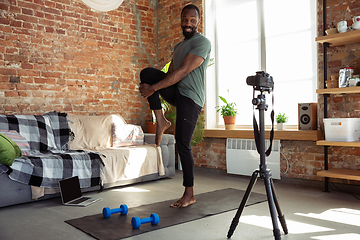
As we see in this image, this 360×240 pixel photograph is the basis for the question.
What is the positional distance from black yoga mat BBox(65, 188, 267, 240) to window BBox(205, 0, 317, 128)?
165 cm

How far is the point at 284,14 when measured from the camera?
436 cm

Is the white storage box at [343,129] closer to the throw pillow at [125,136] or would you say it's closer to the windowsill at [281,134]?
the windowsill at [281,134]

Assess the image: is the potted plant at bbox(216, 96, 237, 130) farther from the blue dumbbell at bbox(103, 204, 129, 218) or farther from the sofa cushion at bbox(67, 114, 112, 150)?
the blue dumbbell at bbox(103, 204, 129, 218)

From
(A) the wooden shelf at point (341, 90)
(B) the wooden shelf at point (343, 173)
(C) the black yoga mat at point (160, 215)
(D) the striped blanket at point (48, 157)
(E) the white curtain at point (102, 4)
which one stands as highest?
(E) the white curtain at point (102, 4)

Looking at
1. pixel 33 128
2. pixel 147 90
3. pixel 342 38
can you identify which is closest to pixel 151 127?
pixel 33 128

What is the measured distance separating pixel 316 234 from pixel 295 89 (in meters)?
2.45

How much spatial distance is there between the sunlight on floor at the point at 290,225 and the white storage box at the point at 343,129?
1305 mm

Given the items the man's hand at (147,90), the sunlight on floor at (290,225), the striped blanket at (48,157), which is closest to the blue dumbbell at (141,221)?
the sunlight on floor at (290,225)

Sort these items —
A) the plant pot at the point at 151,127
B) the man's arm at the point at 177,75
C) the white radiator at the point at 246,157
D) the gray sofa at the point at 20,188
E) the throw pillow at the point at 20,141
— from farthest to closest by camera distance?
the plant pot at the point at 151,127 → the white radiator at the point at 246,157 → the throw pillow at the point at 20,141 → the gray sofa at the point at 20,188 → the man's arm at the point at 177,75

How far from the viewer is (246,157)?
14.4 ft

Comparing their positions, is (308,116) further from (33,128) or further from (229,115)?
(33,128)

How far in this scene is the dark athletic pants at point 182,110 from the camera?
2.71 metres

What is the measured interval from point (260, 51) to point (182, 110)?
7.74ft

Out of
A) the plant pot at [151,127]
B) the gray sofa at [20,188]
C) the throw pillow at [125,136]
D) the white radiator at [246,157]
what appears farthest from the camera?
the plant pot at [151,127]
